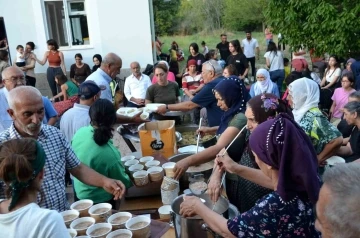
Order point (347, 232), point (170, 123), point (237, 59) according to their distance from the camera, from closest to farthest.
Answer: point (347, 232) < point (170, 123) < point (237, 59)

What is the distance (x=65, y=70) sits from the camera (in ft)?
31.3

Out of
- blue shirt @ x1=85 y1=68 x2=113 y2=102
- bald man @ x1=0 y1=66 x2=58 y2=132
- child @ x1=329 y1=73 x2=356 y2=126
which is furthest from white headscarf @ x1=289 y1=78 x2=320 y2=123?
child @ x1=329 y1=73 x2=356 y2=126

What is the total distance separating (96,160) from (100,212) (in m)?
0.54

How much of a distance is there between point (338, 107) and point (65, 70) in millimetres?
6654

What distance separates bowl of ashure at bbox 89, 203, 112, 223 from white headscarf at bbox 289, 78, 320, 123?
1.84 m

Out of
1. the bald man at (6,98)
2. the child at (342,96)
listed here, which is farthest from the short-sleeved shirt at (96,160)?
the child at (342,96)

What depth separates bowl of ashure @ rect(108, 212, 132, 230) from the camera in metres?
2.03

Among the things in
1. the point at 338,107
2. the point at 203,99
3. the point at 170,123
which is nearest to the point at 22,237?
the point at 170,123

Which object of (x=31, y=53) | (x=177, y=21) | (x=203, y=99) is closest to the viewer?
(x=203, y=99)

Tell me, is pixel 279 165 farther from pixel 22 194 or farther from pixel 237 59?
pixel 237 59

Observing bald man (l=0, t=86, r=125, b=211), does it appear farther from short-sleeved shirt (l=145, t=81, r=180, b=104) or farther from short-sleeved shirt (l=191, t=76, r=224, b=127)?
short-sleeved shirt (l=145, t=81, r=180, b=104)

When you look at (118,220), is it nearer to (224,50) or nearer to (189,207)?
(189,207)

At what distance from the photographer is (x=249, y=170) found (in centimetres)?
231

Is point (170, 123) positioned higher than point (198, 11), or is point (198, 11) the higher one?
point (198, 11)
